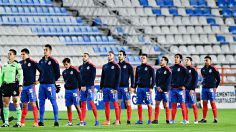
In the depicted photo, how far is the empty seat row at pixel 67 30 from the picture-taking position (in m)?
43.0

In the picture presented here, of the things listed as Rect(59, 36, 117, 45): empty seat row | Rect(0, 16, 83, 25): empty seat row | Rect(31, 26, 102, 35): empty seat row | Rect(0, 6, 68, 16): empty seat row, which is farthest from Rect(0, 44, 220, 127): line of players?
Rect(0, 6, 68, 16): empty seat row

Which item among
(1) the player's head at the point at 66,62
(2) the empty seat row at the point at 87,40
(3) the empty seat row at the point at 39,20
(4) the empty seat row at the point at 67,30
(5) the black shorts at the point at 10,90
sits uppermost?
(3) the empty seat row at the point at 39,20

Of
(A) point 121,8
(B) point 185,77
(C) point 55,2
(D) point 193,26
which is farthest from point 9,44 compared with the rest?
(B) point 185,77

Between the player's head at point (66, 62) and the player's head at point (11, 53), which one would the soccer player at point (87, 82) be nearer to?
the player's head at point (66, 62)

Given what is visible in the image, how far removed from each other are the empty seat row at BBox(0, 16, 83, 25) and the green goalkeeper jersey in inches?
752

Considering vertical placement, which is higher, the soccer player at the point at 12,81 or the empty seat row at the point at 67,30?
the empty seat row at the point at 67,30

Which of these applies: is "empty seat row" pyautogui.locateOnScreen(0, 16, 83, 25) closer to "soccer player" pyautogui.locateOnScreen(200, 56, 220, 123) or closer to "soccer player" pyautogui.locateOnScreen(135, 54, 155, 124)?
"soccer player" pyautogui.locateOnScreen(200, 56, 220, 123)

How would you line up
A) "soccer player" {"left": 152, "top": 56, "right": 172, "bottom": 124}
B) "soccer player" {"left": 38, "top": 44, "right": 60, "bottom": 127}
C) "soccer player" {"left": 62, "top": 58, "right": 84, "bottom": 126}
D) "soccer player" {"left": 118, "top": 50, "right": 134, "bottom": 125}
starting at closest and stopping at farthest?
"soccer player" {"left": 38, "top": 44, "right": 60, "bottom": 127} → "soccer player" {"left": 62, "top": 58, "right": 84, "bottom": 126} → "soccer player" {"left": 118, "top": 50, "right": 134, "bottom": 125} → "soccer player" {"left": 152, "top": 56, "right": 172, "bottom": 124}

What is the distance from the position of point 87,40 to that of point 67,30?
4.28ft

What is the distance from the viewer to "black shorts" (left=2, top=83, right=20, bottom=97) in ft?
76.5

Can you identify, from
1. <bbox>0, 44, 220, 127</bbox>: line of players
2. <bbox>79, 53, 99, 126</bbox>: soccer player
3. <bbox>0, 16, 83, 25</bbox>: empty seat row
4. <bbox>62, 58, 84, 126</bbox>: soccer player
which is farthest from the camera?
<bbox>0, 16, 83, 25</bbox>: empty seat row

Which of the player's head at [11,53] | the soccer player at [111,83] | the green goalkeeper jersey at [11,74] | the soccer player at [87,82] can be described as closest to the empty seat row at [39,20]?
the soccer player at [87,82]

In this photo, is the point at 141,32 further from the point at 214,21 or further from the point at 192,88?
the point at 192,88

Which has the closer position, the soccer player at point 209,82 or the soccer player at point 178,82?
the soccer player at point 178,82
